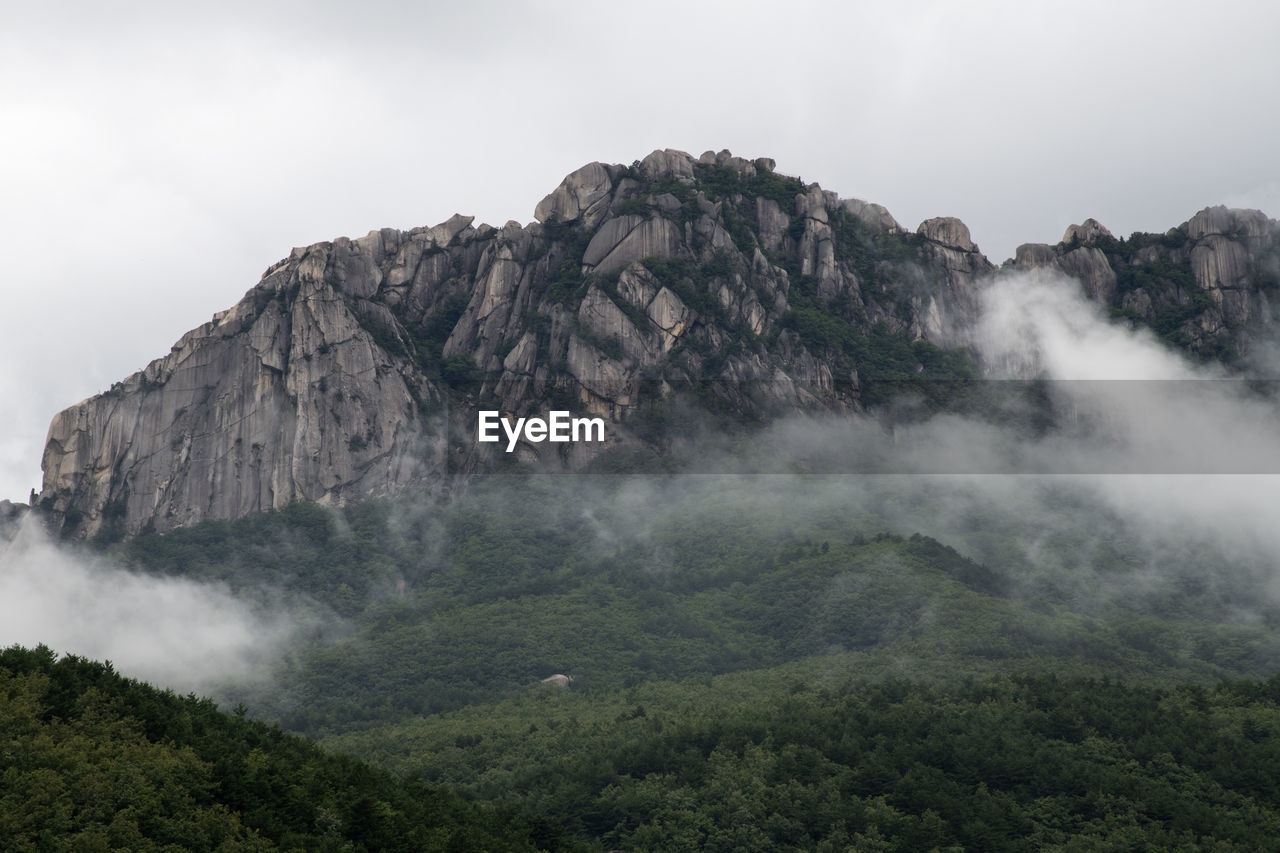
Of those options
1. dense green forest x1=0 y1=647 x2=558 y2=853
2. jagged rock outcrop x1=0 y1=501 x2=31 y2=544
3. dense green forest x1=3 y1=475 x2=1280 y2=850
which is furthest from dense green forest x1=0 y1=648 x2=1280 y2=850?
jagged rock outcrop x1=0 y1=501 x2=31 y2=544

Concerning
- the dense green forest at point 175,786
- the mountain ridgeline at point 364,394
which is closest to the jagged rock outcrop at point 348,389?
the mountain ridgeline at point 364,394

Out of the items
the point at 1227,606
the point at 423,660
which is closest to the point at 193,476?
the point at 423,660

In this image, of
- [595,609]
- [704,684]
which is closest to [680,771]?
[704,684]

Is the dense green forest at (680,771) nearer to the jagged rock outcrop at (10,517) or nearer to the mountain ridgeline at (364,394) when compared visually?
the mountain ridgeline at (364,394)

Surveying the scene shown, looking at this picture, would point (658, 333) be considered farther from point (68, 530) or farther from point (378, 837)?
point (378, 837)

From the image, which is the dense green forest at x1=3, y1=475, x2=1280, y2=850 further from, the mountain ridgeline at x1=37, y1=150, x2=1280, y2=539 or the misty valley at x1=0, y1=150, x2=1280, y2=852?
the mountain ridgeline at x1=37, y1=150, x2=1280, y2=539

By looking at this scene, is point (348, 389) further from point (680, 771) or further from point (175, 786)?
point (175, 786)

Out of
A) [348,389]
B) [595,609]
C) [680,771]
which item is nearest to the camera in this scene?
[680,771]
